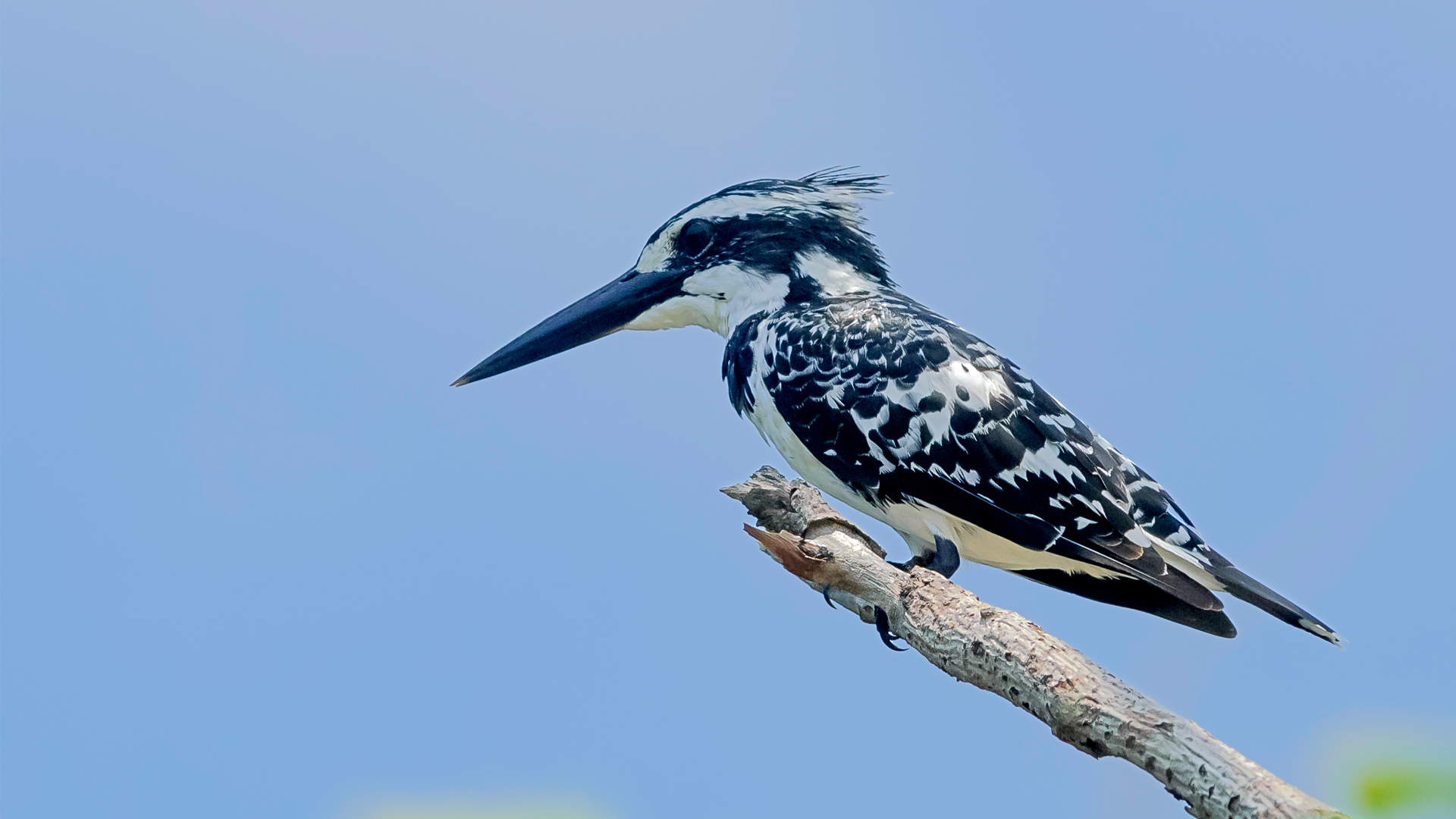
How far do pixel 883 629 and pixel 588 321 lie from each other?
2049 millimetres

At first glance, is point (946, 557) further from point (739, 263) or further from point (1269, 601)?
point (739, 263)

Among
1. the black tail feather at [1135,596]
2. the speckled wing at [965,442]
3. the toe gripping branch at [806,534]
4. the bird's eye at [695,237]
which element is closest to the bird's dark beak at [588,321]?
the bird's eye at [695,237]

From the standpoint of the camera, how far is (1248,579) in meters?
3.88

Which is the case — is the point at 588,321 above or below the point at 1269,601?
above

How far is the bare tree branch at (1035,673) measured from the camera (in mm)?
2346

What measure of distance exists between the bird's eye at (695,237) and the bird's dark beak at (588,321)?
0.12 m

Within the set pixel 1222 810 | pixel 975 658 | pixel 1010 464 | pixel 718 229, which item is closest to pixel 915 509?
pixel 1010 464

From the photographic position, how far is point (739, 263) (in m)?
4.91

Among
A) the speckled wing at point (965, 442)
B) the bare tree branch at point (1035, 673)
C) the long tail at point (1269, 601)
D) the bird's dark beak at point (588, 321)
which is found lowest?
the bare tree branch at point (1035, 673)

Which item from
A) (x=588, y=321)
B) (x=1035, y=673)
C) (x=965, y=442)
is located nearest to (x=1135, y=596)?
(x=965, y=442)

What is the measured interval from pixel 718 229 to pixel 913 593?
213 centimetres

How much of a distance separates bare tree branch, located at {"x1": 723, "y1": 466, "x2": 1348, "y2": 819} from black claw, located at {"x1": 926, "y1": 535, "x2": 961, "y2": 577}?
0.28 m

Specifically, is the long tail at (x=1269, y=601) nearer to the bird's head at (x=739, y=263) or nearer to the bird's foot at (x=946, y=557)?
the bird's foot at (x=946, y=557)

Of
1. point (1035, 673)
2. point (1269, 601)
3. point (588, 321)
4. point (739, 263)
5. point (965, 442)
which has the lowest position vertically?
point (1035, 673)
